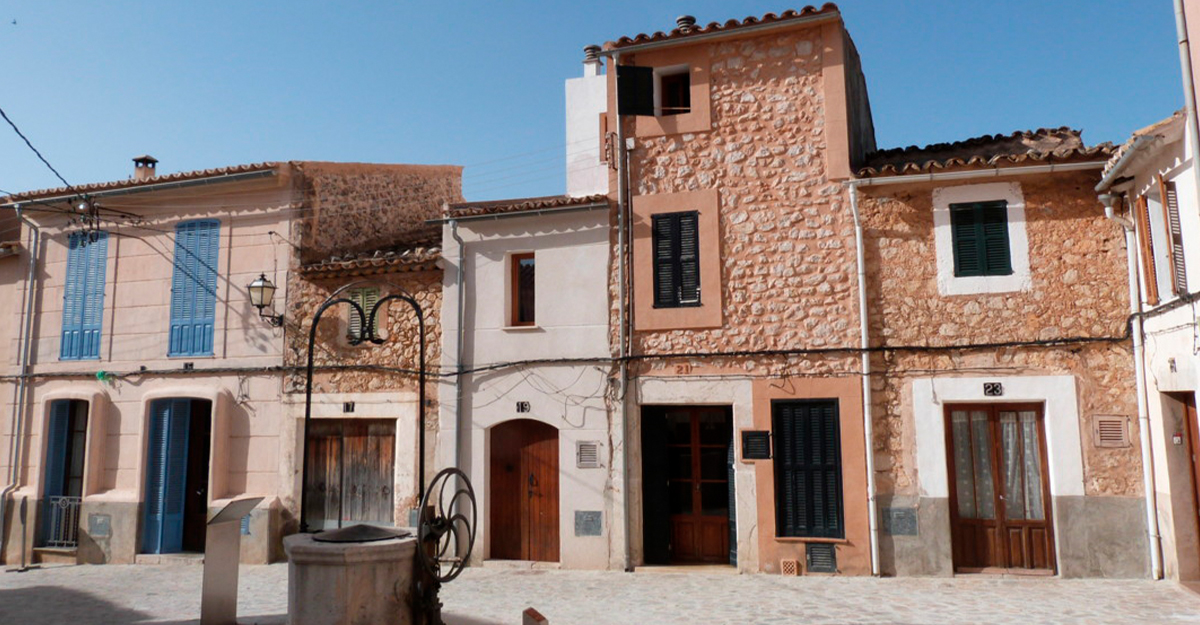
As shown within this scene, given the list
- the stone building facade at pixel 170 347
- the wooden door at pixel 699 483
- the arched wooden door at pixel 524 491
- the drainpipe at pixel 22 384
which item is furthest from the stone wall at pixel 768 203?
the drainpipe at pixel 22 384

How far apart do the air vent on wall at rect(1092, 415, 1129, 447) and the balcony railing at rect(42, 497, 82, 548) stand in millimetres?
14959

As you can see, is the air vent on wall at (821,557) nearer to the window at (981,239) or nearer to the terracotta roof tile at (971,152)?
the window at (981,239)

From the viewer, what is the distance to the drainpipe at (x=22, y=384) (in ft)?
44.9

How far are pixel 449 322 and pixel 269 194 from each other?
13.4 feet

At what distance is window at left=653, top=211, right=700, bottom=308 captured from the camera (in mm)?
11039

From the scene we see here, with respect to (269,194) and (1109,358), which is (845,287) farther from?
(269,194)

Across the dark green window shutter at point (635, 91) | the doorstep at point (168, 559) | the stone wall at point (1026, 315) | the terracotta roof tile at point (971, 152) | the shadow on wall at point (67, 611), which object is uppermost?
the dark green window shutter at point (635, 91)

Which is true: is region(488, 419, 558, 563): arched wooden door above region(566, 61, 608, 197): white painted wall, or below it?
below

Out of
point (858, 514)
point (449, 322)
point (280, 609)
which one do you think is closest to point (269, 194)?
point (449, 322)

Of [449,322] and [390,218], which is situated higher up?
[390,218]

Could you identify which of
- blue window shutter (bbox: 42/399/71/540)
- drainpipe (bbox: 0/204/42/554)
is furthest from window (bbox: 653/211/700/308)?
drainpipe (bbox: 0/204/42/554)

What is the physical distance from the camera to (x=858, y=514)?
993 centimetres

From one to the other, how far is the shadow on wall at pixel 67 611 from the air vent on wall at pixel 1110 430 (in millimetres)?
9251

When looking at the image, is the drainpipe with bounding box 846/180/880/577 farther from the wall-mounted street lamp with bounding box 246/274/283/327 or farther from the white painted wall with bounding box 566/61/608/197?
the wall-mounted street lamp with bounding box 246/274/283/327
